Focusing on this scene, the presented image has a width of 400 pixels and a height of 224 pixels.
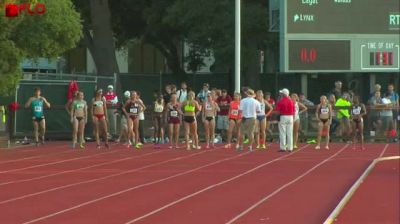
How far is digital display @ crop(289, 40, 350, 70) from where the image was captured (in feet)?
89.3

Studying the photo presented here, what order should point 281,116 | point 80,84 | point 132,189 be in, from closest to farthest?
point 132,189, point 281,116, point 80,84

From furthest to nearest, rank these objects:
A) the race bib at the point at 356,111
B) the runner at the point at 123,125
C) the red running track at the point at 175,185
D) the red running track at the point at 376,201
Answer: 1. the runner at the point at 123,125
2. the race bib at the point at 356,111
3. the red running track at the point at 175,185
4. the red running track at the point at 376,201

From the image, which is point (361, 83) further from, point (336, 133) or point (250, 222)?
point (250, 222)

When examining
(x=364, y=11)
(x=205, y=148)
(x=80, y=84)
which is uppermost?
(x=364, y=11)

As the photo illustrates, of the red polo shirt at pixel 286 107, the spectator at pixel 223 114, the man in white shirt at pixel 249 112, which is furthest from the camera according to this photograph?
the spectator at pixel 223 114

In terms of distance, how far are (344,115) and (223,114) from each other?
4136mm

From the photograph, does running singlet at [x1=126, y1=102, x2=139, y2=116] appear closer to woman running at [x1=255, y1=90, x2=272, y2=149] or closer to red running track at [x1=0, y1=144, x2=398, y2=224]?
red running track at [x1=0, y1=144, x2=398, y2=224]

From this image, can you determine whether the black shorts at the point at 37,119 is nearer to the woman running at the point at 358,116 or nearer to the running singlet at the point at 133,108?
the running singlet at the point at 133,108

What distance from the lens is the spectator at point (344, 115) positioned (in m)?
28.1

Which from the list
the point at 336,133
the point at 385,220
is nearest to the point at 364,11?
the point at 336,133

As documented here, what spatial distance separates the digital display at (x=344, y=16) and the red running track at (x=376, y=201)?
33.9ft

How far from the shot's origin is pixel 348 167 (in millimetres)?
18688

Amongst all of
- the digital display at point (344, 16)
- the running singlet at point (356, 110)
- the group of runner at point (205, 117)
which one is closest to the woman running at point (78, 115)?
the group of runner at point (205, 117)

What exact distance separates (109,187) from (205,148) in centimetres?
1085
